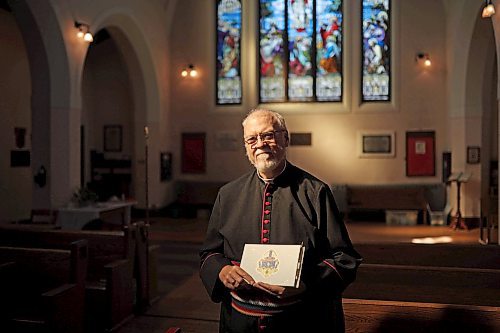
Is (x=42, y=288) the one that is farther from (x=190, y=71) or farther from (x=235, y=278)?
(x=190, y=71)

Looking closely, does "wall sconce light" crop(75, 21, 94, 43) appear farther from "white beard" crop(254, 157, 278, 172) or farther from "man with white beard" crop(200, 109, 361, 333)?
"white beard" crop(254, 157, 278, 172)

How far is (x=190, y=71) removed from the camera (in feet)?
37.8

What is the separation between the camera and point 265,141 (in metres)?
1.92

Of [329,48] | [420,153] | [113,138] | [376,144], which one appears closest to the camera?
[420,153]

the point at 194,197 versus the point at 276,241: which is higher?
the point at 276,241

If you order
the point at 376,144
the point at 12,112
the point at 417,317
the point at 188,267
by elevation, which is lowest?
the point at 188,267

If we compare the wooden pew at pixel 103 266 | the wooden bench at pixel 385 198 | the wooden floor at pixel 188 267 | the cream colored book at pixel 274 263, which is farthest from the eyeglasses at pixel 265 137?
the wooden bench at pixel 385 198

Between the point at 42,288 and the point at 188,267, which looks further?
the point at 188,267

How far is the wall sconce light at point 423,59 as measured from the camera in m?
10.5

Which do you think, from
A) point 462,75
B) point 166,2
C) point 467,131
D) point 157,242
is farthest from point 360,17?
point 157,242

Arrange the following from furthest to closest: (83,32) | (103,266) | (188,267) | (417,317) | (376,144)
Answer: (376,144) → (83,32) → (188,267) → (103,266) → (417,317)

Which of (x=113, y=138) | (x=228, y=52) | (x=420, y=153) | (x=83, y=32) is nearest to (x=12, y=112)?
(x=113, y=138)

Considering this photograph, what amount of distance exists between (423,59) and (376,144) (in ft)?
6.57

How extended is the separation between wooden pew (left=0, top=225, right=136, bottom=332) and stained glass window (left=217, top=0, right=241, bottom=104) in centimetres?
731
